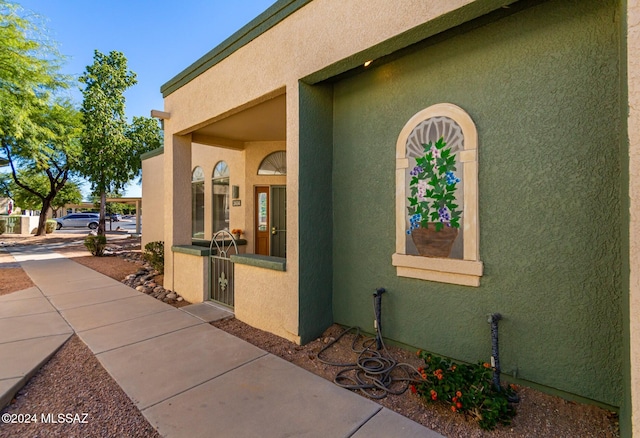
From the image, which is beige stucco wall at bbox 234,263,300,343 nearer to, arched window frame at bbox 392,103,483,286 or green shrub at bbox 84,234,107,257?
arched window frame at bbox 392,103,483,286

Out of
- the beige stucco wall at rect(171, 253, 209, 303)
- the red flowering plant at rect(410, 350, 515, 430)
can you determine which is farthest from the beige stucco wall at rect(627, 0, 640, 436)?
the beige stucco wall at rect(171, 253, 209, 303)

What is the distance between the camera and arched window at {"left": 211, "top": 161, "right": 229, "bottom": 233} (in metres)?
8.73

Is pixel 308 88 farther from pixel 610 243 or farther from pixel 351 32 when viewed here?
pixel 610 243

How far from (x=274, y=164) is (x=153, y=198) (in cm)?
593

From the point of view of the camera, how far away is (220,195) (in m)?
8.95

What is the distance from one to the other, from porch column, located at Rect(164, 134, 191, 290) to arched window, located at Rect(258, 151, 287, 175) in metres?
2.00

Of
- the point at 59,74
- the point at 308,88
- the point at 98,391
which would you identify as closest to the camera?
the point at 98,391

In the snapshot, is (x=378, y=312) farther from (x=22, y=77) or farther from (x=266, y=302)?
(x=22, y=77)

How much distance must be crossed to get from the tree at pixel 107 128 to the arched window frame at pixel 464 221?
633 inches

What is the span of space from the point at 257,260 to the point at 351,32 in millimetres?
3058

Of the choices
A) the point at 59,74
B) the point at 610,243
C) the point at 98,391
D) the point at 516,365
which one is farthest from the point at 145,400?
the point at 59,74

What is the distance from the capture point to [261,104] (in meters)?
4.71

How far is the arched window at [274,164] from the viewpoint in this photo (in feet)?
25.8

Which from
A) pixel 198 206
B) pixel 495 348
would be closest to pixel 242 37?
pixel 495 348
